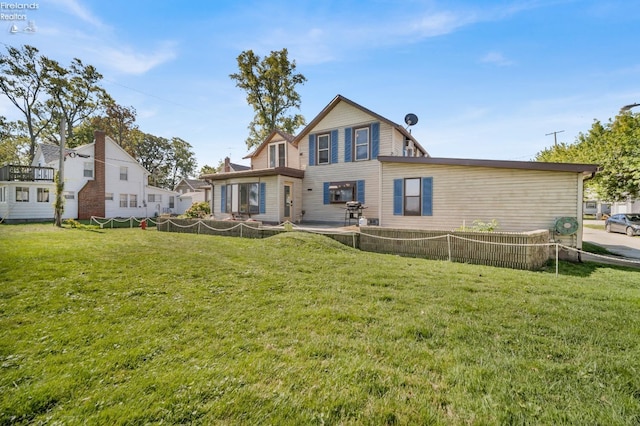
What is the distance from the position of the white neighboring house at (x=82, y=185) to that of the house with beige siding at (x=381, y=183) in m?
14.7

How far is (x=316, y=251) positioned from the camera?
27.5ft

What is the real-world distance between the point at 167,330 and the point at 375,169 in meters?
12.8

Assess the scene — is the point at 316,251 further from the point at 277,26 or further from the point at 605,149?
the point at 605,149

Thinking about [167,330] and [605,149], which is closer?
[167,330]

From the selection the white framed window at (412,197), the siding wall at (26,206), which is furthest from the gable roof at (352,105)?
the siding wall at (26,206)

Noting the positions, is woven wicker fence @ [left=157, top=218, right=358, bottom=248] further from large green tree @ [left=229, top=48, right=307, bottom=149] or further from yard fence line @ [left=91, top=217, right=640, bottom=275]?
large green tree @ [left=229, top=48, right=307, bottom=149]

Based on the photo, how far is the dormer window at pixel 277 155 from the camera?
18469mm

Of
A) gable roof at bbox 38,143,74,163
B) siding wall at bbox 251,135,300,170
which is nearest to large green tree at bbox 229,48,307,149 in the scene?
siding wall at bbox 251,135,300,170

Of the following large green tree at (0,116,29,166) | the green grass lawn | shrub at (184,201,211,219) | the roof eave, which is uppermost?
large green tree at (0,116,29,166)

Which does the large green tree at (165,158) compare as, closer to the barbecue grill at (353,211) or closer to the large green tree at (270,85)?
the large green tree at (270,85)

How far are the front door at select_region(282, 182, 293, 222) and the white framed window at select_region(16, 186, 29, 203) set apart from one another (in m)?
23.2

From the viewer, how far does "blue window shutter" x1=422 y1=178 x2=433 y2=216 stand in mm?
11617

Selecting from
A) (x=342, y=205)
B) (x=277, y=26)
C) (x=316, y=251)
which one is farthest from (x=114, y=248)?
(x=342, y=205)

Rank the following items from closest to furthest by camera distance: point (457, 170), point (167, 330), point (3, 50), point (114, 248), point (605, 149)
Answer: point (167, 330)
point (114, 248)
point (457, 170)
point (605, 149)
point (3, 50)
